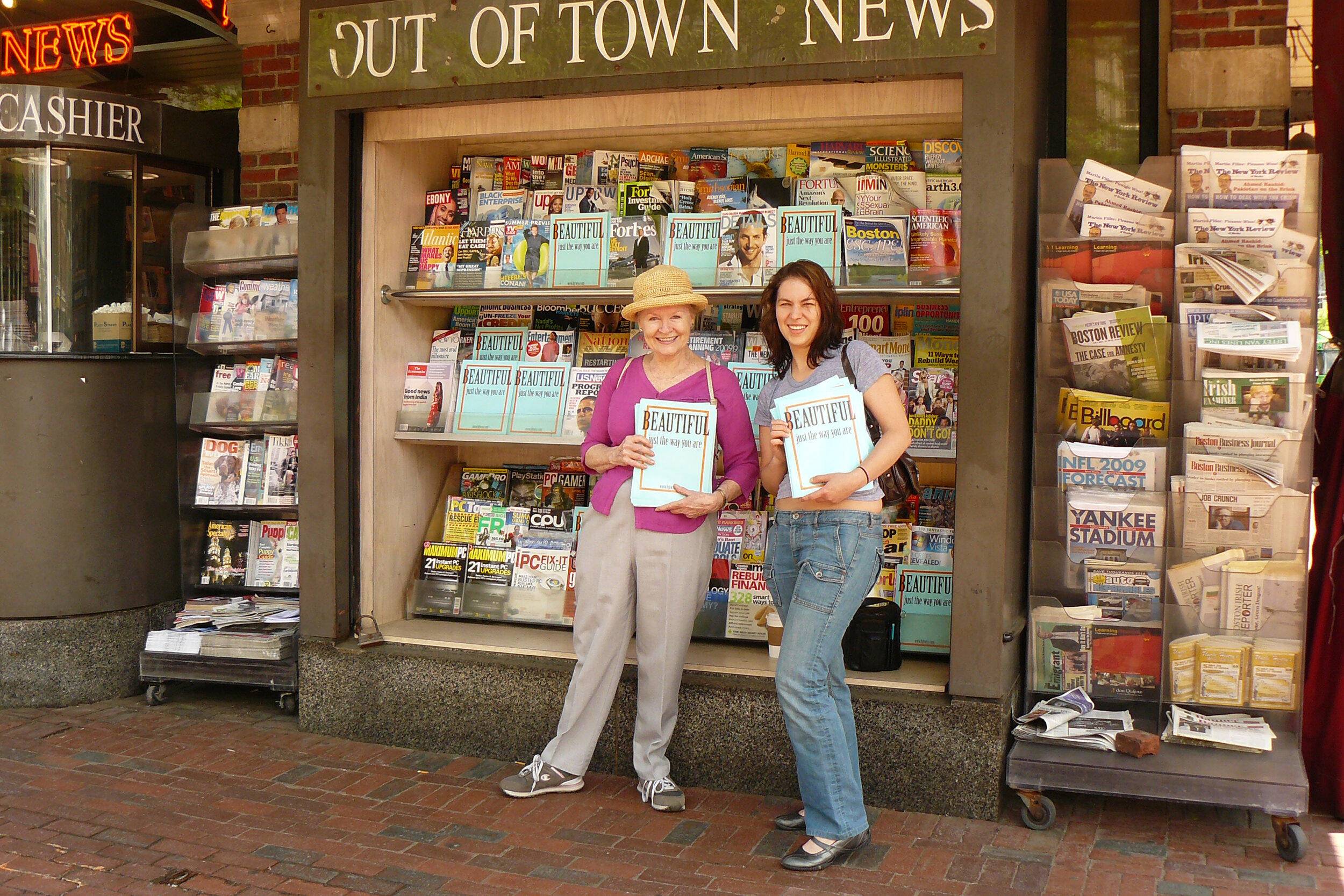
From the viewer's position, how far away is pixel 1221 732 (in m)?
3.82

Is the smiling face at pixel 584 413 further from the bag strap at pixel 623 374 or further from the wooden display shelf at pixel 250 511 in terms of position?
the wooden display shelf at pixel 250 511

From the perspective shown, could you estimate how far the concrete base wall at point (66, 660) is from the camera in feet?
16.9

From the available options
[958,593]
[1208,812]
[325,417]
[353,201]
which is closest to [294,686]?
[325,417]

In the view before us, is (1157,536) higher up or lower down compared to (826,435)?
lower down

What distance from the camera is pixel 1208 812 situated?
3973 mm

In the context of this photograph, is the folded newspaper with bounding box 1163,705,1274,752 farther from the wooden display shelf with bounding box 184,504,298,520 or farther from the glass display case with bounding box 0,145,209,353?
the glass display case with bounding box 0,145,209,353

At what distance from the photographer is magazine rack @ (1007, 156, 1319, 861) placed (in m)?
3.77

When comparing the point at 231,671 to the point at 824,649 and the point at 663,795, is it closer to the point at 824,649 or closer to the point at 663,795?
the point at 663,795

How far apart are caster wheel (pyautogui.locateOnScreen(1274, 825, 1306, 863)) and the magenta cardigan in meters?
2.04

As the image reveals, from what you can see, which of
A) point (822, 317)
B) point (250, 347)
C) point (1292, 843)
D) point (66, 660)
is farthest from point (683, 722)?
point (66, 660)

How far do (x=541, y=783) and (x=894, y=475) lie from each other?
5.57ft

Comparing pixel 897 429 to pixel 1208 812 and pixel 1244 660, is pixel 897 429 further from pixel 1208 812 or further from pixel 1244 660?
pixel 1208 812

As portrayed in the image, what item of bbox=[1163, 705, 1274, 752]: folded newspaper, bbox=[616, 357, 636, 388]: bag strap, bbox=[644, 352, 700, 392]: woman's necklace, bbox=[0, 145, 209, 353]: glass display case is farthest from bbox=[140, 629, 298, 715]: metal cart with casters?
bbox=[1163, 705, 1274, 752]: folded newspaper

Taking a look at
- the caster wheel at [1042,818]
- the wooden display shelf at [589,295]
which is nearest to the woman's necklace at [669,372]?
the wooden display shelf at [589,295]
